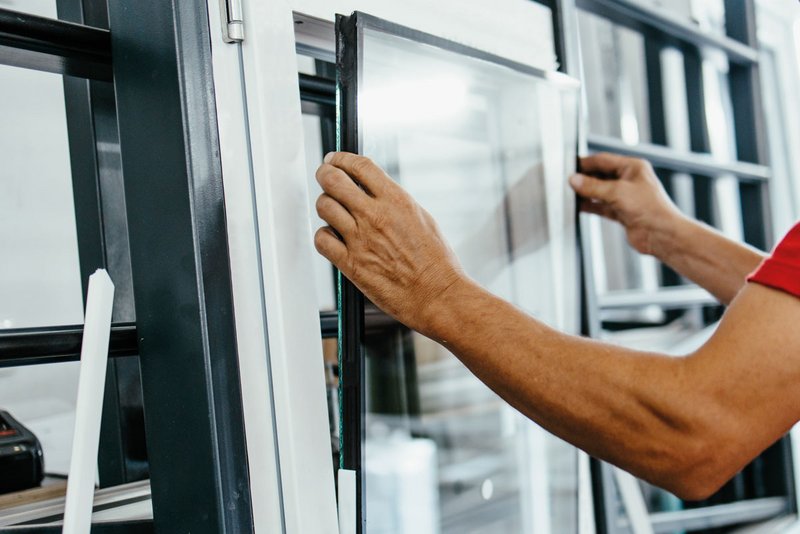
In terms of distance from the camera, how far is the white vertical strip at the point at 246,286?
0.82m

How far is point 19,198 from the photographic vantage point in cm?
102

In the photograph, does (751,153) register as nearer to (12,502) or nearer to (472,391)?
(472,391)

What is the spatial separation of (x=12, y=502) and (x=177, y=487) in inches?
7.7

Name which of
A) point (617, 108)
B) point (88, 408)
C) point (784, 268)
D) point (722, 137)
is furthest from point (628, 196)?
point (617, 108)

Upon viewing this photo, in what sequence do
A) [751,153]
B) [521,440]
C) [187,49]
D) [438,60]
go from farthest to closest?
[751,153]
[521,440]
[438,60]
[187,49]

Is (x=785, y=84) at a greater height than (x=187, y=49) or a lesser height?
greater

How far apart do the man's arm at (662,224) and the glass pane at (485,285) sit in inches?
4.0

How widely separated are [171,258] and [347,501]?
374 mm

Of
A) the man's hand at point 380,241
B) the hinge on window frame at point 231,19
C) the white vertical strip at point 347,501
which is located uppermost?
the hinge on window frame at point 231,19

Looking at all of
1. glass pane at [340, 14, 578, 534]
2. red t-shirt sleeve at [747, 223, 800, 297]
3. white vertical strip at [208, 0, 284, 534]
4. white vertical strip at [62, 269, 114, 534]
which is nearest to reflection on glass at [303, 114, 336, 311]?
glass pane at [340, 14, 578, 534]

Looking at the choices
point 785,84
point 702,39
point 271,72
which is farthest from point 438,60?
point 785,84

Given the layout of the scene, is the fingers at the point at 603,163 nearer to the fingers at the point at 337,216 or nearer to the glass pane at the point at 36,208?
the fingers at the point at 337,216

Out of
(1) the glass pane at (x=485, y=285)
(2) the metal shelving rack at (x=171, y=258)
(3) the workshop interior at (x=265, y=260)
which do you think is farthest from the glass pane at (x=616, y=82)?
(2) the metal shelving rack at (x=171, y=258)

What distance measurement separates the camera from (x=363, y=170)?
819 mm
